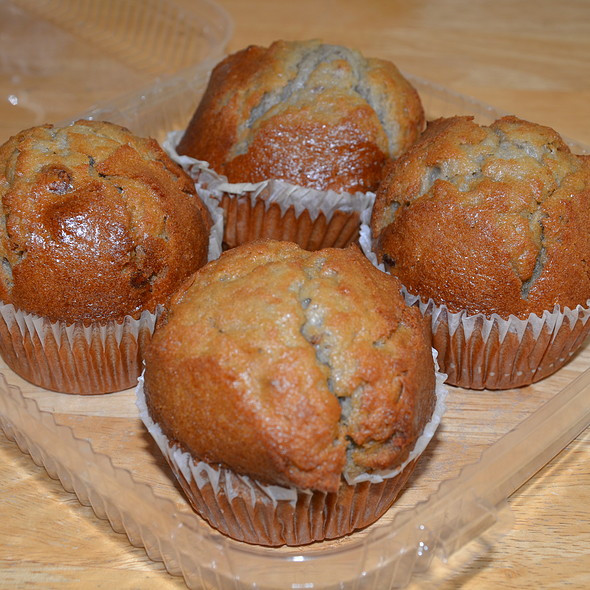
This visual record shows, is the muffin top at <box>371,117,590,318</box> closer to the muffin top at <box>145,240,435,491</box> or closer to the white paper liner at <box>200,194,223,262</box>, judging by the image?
the muffin top at <box>145,240,435,491</box>

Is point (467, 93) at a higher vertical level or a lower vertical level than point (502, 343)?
higher

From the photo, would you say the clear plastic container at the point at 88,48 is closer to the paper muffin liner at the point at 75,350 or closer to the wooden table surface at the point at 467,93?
the wooden table surface at the point at 467,93

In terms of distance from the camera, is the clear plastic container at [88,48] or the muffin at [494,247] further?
the clear plastic container at [88,48]

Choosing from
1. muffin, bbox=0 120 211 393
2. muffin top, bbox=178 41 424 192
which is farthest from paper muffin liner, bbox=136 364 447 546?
muffin top, bbox=178 41 424 192

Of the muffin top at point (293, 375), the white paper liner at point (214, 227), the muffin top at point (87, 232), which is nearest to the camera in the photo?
the muffin top at point (293, 375)

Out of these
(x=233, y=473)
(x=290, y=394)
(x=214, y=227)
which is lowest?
(x=233, y=473)

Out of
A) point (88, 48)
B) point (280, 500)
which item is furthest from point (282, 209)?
point (88, 48)

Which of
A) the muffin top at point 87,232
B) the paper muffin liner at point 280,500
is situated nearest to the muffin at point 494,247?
the paper muffin liner at point 280,500

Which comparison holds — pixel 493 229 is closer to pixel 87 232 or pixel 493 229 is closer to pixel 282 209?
pixel 282 209
